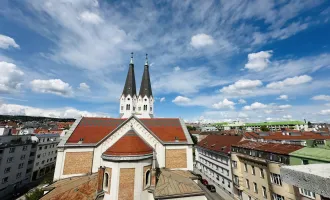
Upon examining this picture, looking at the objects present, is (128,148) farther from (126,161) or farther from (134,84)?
(134,84)

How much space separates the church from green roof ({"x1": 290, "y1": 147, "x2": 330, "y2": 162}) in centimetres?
1240

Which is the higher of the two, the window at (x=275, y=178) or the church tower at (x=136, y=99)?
the church tower at (x=136, y=99)

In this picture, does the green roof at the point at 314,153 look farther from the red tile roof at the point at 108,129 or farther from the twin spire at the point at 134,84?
the twin spire at the point at 134,84

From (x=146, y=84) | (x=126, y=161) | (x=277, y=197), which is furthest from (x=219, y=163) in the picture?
(x=146, y=84)

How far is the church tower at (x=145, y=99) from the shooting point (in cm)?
Result: 5247

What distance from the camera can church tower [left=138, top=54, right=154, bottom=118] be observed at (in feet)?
172

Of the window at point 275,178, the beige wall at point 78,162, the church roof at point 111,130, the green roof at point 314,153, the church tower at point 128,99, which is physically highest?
the church tower at point 128,99

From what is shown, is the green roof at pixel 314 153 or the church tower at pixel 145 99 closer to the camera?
the green roof at pixel 314 153

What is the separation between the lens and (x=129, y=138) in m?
21.0

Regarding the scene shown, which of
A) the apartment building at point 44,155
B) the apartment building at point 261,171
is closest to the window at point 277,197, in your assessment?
the apartment building at point 261,171

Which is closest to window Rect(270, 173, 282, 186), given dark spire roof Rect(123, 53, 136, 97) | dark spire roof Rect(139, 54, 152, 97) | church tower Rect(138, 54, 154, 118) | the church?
the church

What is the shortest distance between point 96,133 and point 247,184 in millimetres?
27430

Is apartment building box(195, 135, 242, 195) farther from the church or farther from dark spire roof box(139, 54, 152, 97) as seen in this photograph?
dark spire roof box(139, 54, 152, 97)

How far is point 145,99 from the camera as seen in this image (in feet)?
173
